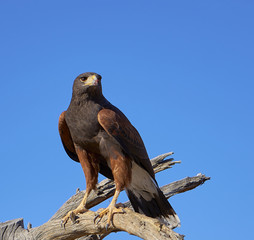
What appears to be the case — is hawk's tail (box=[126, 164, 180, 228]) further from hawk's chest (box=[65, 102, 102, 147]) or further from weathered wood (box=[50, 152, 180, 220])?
weathered wood (box=[50, 152, 180, 220])

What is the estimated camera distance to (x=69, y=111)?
5.47m

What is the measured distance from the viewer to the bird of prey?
17.2 ft

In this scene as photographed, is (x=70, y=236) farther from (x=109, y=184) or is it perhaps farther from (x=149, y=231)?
(x=109, y=184)

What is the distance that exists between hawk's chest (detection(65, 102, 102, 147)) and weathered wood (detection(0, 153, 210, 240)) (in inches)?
41.0

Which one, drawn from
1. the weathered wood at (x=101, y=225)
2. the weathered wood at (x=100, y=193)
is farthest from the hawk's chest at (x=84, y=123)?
the weathered wood at (x=100, y=193)

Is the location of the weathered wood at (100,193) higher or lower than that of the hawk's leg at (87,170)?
higher

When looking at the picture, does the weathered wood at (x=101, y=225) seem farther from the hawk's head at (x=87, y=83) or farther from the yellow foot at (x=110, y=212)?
the hawk's head at (x=87, y=83)

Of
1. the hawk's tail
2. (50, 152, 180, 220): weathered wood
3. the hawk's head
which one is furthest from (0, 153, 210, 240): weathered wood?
the hawk's head

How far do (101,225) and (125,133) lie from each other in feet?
4.27

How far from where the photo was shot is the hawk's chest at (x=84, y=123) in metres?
5.26

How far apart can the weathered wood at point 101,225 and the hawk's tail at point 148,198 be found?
64cm

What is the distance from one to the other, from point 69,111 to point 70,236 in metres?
1.81

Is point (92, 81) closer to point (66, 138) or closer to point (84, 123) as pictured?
point (84, 123)

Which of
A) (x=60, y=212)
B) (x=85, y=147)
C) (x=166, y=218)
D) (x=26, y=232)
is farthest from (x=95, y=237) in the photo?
(x=85, y=147)
